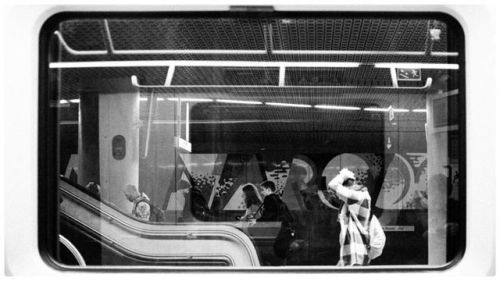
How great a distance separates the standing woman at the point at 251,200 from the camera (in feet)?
8.23

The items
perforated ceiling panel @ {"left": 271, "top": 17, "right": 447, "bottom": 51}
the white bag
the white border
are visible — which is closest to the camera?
the white border

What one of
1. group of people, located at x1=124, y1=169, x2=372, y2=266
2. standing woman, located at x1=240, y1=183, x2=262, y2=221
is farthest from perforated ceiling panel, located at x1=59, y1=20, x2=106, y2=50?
standing woman, located at x1=240, y1=183, x2=262, y2=221

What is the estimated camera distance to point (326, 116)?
8.24ft

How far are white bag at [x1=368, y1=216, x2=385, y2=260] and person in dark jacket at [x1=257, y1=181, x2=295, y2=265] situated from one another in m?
0.28

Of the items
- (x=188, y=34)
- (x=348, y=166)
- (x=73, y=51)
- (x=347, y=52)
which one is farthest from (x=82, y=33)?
(x=348, y=166)

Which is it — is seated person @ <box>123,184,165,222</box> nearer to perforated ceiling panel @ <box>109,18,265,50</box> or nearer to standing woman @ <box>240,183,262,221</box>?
standing woman @ <box>240,183,262,221</box>

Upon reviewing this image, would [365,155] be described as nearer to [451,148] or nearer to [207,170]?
[451,148]

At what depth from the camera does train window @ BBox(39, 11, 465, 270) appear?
2436 millimetres

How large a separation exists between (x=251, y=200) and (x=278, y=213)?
4.3 inches

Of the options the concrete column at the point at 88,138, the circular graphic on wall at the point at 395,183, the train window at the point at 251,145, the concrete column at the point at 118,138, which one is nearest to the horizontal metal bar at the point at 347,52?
the train window at the point at 251,145

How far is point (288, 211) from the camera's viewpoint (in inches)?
98.8

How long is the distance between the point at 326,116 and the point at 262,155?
0.27 meters

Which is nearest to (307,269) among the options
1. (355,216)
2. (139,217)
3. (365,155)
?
(355,216)
